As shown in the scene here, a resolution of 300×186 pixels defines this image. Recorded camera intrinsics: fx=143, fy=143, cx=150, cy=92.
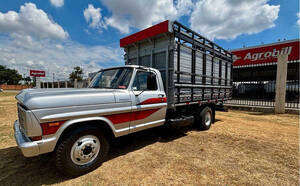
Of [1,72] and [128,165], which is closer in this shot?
[128,165]

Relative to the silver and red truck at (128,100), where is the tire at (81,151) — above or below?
below

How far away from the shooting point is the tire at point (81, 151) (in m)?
2.37

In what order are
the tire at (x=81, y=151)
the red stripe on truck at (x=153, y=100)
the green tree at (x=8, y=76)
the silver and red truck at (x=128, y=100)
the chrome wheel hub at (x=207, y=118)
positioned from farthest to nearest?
the green tree at (x=8, y=76) < the chrome wheel hub at (x=207, y=118) < the red stripe on truck at (x=153, y=100) < the tire at (x=81, y=151) < the silver and red truck at (x=128, y=100)

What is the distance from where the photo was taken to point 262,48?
52.3ft

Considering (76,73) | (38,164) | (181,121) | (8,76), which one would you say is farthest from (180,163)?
(8,76)

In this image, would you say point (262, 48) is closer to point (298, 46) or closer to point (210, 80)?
point (298, 46)

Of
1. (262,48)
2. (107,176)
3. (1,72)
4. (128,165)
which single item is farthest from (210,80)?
(1,72)

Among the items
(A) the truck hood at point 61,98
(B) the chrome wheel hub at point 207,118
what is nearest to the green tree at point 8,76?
(A) the truck hood at point 61,98

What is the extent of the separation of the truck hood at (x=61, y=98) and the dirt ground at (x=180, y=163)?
134 centimetres

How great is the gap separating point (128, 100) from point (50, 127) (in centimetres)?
143

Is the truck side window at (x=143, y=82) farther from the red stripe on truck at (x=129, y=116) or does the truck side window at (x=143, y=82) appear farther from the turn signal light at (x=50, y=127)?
the turn signal light at (x=50, y=127)

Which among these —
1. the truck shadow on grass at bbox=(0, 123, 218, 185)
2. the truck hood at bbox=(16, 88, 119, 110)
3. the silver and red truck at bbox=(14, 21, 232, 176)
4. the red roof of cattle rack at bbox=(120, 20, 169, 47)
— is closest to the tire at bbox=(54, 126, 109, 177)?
the silver and red truck at bbox=(14, 21, 232, 176)

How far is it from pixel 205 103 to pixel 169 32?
301cm

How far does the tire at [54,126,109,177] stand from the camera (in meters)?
2.37
